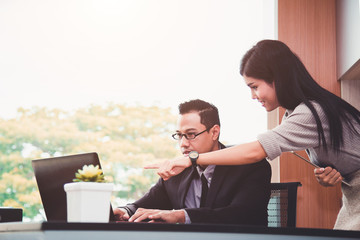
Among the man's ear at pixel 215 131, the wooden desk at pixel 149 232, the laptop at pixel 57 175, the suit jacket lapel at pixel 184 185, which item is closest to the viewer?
the wooden desk at pixel 149 232

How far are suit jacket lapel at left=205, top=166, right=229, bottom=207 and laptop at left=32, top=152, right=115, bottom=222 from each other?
63 centimetres

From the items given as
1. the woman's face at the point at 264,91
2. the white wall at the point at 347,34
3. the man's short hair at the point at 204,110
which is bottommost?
the man's short hair at the point at 204,110

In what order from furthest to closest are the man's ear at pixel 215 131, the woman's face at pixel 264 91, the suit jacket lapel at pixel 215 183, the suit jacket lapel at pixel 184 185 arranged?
the man's ear at pixel 215 131 → the suit jacket lapel at pixel 184 185 → the suit jacket lapel at pixel 215 183 → the woman's face at pixel 264 91

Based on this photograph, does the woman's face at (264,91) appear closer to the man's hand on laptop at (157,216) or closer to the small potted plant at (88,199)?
the man's hand on laptop at (157,216)

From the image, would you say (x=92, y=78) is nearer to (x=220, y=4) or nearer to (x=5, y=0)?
(x=5, y=0)

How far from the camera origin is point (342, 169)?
1995 mm

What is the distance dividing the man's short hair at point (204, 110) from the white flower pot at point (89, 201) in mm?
1183

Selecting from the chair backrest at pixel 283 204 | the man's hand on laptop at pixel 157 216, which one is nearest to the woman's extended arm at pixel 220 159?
the man's hand on laptop at pixel 157 216

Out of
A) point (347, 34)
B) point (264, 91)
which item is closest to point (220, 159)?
point (264, 91)

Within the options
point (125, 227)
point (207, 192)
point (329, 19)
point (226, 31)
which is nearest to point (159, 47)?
point (226, 31)

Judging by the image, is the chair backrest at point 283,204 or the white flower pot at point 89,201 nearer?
the white flower pot at point 89,201

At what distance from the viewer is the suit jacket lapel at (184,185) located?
240cm

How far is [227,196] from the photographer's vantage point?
2219mm

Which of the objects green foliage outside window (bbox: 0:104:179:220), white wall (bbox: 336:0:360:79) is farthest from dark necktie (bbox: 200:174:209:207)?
green foliage outside window (bbox: 0:104:179:220)
